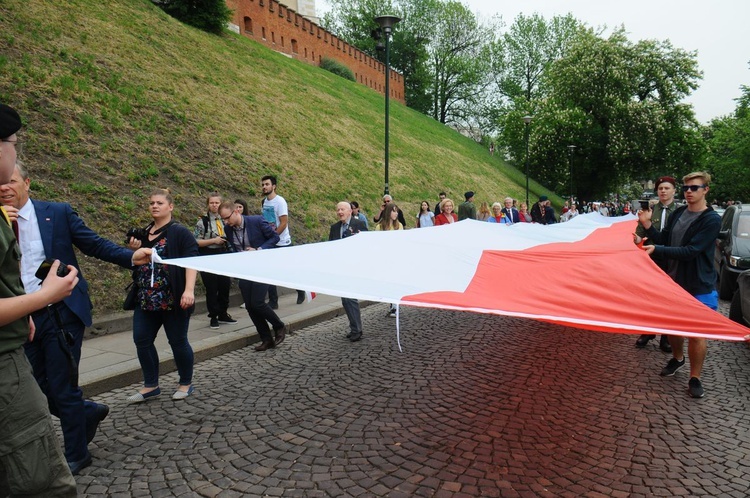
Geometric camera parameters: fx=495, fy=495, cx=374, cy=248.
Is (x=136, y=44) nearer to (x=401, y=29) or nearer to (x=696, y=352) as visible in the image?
(x=696, y=352)

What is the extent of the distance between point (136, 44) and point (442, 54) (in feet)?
175

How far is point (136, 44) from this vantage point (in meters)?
17.0

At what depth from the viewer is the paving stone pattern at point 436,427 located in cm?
351

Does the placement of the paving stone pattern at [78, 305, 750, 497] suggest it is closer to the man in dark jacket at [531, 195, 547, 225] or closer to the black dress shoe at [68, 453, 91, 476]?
the black dress shoe at [68, 453, 91, 476]

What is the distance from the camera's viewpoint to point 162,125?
13.5m

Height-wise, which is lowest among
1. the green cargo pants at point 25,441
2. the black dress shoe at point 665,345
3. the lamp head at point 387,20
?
the black dress shoe at point 665,345

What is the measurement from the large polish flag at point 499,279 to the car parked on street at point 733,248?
578cm

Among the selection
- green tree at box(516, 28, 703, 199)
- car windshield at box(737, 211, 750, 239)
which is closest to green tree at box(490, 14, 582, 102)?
green tree at box(516, 28, 703, 199)

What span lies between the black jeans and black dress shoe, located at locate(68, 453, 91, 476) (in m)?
3.05

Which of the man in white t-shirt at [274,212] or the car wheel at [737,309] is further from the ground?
the man in white t-shirt at [274,212]

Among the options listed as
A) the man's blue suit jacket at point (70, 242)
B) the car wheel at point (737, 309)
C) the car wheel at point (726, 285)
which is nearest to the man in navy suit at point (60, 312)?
the man's blue suit jacket at point (70, 242)

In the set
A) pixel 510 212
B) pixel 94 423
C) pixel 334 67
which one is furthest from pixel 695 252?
pixel 334 67

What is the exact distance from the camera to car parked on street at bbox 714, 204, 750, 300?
9641mm

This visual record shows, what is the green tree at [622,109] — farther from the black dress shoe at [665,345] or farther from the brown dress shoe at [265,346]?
the brown dress shoe at [265,346]
